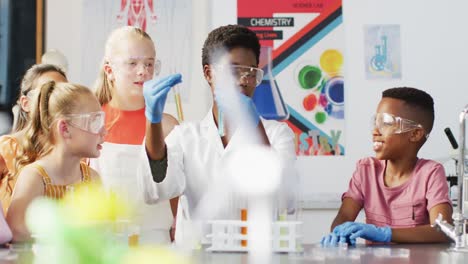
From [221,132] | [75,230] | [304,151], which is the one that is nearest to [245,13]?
[304,151]

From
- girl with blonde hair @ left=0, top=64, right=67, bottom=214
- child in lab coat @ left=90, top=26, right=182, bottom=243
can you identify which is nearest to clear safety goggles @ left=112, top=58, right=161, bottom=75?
child in lab coat @ left=90, top=26, right=182, bottom=243

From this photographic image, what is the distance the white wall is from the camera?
3361 mm

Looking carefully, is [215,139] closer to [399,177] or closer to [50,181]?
[50,181]

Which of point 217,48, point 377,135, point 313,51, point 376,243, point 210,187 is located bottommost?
point 376,243

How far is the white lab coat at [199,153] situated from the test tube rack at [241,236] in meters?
0.32

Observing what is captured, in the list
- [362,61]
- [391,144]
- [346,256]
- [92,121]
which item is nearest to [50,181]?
[92,121]

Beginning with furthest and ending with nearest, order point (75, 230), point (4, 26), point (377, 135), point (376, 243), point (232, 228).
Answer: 1. point (4, 26)
2. point (377, 135)
3. point (376, 243)
4. point (232, 228)
5. point (75, 230)

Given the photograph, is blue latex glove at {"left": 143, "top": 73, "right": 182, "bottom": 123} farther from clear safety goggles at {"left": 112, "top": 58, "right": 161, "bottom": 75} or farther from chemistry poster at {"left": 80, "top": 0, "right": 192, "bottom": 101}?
chemistry poster at {"left": 80, "top": 0, "right": 192, "bottom": 101}

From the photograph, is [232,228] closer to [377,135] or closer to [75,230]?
[377,135]

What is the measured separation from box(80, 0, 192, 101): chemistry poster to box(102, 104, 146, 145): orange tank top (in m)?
1.21

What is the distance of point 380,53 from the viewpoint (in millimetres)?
3416

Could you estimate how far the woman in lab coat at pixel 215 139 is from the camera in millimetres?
1523

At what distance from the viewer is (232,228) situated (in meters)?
1.32

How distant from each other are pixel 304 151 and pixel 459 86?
2.81 feet
